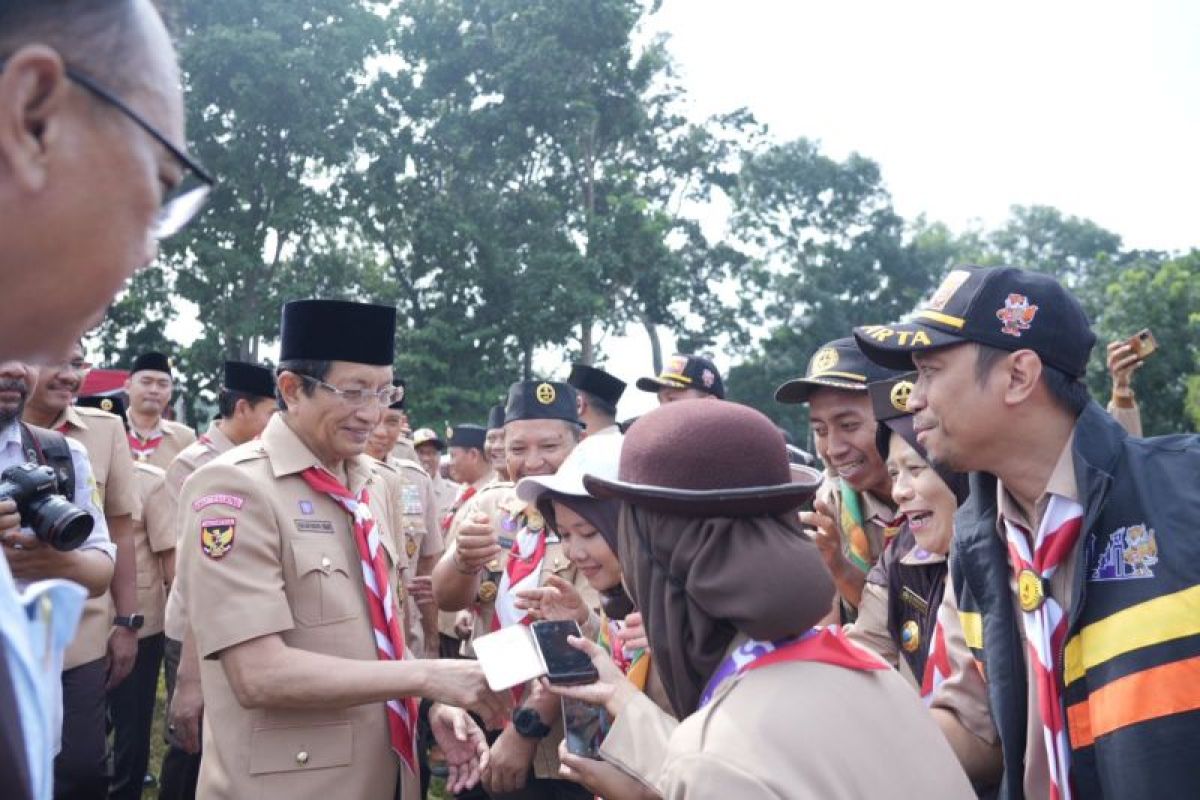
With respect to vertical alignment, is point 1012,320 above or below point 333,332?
above

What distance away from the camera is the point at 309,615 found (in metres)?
3.37

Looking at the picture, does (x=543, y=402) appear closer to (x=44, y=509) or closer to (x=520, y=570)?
(x=520, y=570)

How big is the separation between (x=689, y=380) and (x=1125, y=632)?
14.7 ft

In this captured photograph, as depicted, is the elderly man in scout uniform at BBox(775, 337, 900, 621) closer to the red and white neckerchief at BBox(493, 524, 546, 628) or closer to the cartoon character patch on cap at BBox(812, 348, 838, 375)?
the cartoon character patch on cap at BBox(812, 348, 838, 375)

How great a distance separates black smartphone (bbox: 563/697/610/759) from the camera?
295 centimetres

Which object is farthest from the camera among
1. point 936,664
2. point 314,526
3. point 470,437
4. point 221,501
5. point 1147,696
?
point 470,437

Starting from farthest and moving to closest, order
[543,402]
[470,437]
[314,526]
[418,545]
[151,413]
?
[470,437] < [151,413] < [418,545] < [543,402] < [314,526]

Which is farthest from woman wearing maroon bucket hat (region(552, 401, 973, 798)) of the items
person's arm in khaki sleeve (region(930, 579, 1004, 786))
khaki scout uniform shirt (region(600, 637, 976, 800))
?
person's arm in khaki sleeve (region(930, 579, 1004, 786))

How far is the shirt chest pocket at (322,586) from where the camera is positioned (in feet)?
11.0

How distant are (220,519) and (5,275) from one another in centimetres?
247

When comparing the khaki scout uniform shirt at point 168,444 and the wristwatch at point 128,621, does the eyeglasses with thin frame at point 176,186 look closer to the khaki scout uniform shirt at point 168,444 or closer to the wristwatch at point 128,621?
the wristwatch at point 128,621

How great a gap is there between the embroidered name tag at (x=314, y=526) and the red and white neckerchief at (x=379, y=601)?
102 millimetres

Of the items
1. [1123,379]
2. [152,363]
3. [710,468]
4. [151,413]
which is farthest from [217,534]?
[152,363]

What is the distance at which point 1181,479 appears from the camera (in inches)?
98.8
